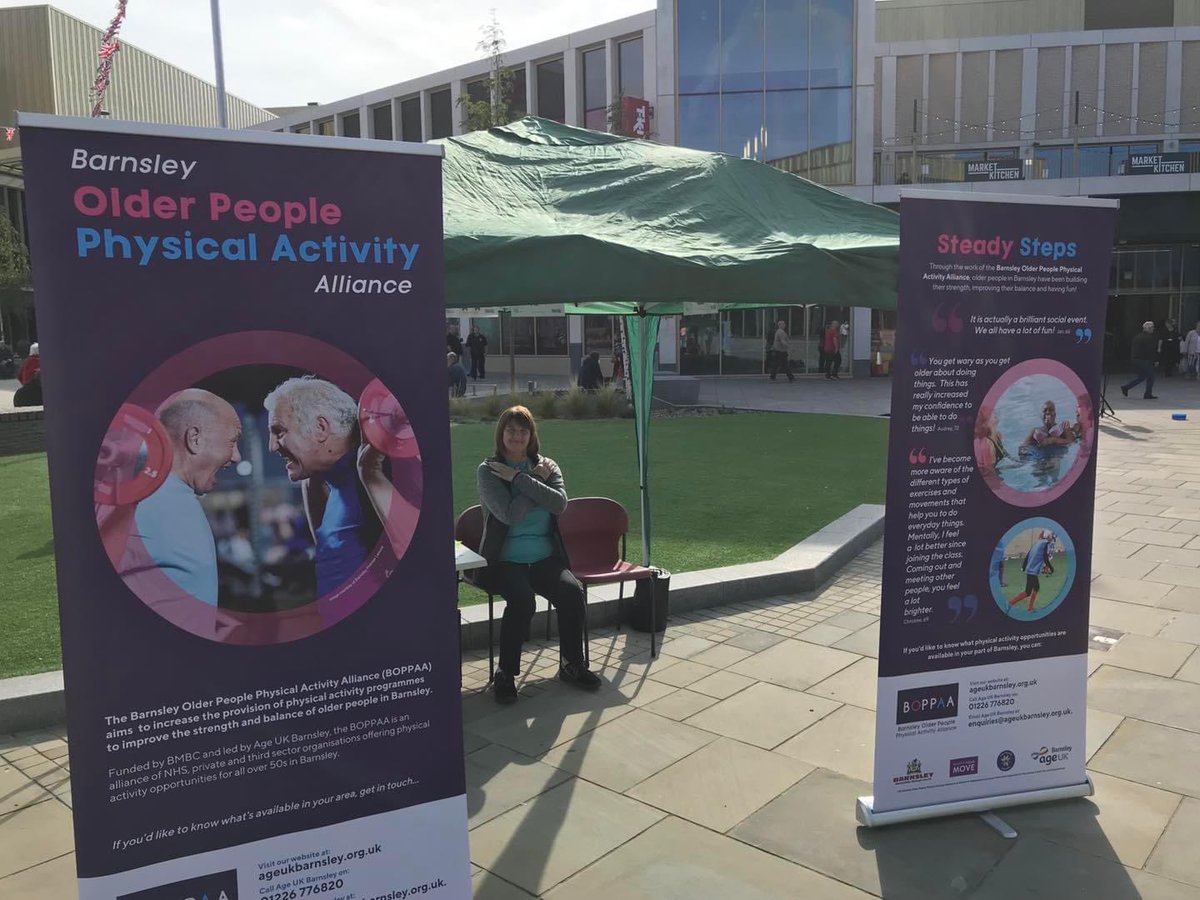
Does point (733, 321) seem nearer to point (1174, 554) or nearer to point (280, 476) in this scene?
point (1174, 554)

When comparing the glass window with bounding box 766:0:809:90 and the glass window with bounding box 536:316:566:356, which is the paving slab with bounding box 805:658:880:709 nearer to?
the glass window with bounding box 766:0:809:90

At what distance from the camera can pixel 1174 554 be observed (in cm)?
832

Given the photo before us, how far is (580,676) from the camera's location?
5301 mm

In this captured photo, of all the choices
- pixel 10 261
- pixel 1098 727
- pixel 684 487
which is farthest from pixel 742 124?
pixel 1098 727

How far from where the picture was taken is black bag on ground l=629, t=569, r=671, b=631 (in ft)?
20.0

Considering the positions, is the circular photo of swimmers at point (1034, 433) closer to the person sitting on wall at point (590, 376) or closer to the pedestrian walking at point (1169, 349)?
the person sitting on wall at point (590, 376)

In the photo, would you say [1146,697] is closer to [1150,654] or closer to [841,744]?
[1150,654]

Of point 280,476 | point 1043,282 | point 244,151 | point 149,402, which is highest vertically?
point 244,151

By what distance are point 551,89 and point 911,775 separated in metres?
36.9

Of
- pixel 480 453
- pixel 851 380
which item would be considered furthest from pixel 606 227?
pixel 851 380

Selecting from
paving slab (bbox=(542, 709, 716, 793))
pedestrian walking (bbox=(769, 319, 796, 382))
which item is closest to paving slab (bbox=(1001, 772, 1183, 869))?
paving slab (bbox=(542, 709, 716, 793))

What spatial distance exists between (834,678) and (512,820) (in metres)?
2.29

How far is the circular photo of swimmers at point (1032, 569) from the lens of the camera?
3910 mm

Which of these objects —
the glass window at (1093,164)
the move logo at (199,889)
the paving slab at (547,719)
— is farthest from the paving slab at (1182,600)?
the glass window at (1093,164)
